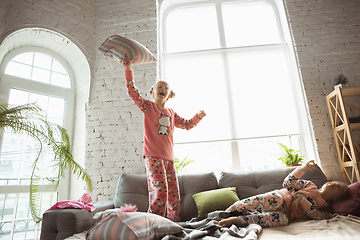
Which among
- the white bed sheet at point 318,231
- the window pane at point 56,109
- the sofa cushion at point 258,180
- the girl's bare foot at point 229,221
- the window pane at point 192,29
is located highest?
the window pane at point 192,29

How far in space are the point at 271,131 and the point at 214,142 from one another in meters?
0.77

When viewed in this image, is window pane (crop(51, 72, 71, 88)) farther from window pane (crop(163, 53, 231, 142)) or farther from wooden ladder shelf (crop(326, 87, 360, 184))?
wooden ladder shelf (crop(326, 87, 360, 184))

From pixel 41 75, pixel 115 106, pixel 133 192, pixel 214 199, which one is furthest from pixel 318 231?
pixel 41 75

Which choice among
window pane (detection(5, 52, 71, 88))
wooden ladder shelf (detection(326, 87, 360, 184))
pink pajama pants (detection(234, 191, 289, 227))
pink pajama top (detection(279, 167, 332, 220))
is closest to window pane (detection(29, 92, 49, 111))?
window pane (detection(5, 52, 71, 88))

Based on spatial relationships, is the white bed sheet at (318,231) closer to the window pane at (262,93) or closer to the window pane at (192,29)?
the window pane at (262,93)

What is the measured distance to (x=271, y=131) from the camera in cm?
314

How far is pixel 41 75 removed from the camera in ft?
9.95

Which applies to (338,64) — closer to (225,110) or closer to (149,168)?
(225,110)

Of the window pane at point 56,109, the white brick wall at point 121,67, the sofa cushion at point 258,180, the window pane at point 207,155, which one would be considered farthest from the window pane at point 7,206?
the sofa cushion at point 258,180

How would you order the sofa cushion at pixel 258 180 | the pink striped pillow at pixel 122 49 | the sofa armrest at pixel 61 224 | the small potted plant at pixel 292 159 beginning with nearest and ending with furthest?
the sofa armrest at pixel 61 224 < the pink striped pillow at pixel 122 49 < the sofa cushion at pixel 258 180 < the small potted plant at pixel 292 159

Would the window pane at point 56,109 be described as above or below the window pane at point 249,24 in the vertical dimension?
below

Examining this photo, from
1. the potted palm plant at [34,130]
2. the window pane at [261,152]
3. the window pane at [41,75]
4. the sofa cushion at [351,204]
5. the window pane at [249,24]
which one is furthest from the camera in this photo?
the window pane at [249,24]

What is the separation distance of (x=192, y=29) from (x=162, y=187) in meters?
2.71

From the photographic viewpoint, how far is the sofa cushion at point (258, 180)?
7.48ft
